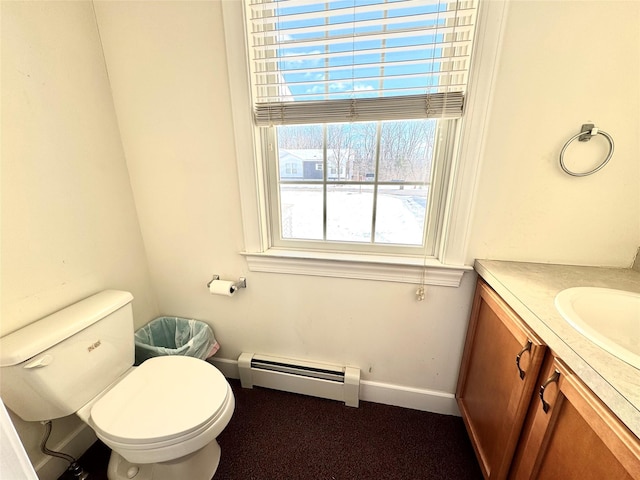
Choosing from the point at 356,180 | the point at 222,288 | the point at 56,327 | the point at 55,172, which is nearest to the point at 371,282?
the point at 356,180

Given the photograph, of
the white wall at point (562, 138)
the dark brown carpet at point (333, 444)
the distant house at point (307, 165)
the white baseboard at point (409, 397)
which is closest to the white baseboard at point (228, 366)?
the dark brown carpet at point (333, 444)

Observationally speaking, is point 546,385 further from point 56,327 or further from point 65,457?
point 65,457

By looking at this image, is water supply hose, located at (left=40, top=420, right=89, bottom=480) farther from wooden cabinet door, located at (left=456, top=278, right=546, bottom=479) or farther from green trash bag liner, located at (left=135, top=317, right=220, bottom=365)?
wooden cabinet door, located at (left=456, top=278, right=546, bottom=479)

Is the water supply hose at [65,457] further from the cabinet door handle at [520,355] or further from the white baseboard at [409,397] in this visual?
the cabinet door handle at [520,355]

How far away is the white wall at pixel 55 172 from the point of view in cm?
92

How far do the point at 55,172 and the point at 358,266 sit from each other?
1313mm

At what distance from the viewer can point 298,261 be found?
1295mm

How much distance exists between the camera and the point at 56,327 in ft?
3.11

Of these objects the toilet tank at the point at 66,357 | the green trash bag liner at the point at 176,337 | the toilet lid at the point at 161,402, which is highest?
the toilet tank at the point at 66,357

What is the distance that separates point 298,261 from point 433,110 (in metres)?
0.86

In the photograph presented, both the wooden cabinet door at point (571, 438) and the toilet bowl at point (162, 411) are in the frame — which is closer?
the wooden cabinet door at point (571, 438)

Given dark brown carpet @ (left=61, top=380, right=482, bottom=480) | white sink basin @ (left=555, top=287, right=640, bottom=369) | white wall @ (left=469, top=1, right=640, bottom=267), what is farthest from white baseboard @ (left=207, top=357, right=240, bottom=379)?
white sink basin @ (left=555, top=287, right=640, bottom=369)

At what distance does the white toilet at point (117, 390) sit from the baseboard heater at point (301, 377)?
38 cm

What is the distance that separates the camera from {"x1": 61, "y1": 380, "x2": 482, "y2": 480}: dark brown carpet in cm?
114
